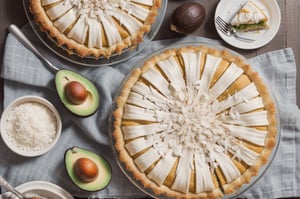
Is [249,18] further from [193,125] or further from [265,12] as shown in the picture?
[193,125]

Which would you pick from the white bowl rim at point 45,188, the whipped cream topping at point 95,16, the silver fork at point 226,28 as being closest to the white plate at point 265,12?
the silver fork at point 226,28

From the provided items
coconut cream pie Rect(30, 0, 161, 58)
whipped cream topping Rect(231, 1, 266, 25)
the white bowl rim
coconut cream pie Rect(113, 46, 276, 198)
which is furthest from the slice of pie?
the white bowl rim

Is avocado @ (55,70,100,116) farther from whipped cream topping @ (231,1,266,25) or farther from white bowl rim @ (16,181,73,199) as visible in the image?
whipped cream topping @ (231,1,266,25)

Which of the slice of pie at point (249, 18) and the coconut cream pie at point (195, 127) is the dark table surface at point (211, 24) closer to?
the slice of pie at point (249, 18)

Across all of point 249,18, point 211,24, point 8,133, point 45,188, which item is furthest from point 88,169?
point 249,18

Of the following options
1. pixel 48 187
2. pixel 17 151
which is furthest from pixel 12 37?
pixel 48 187

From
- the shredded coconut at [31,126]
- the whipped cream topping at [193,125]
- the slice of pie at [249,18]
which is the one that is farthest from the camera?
the slice of pie at [249,18]
